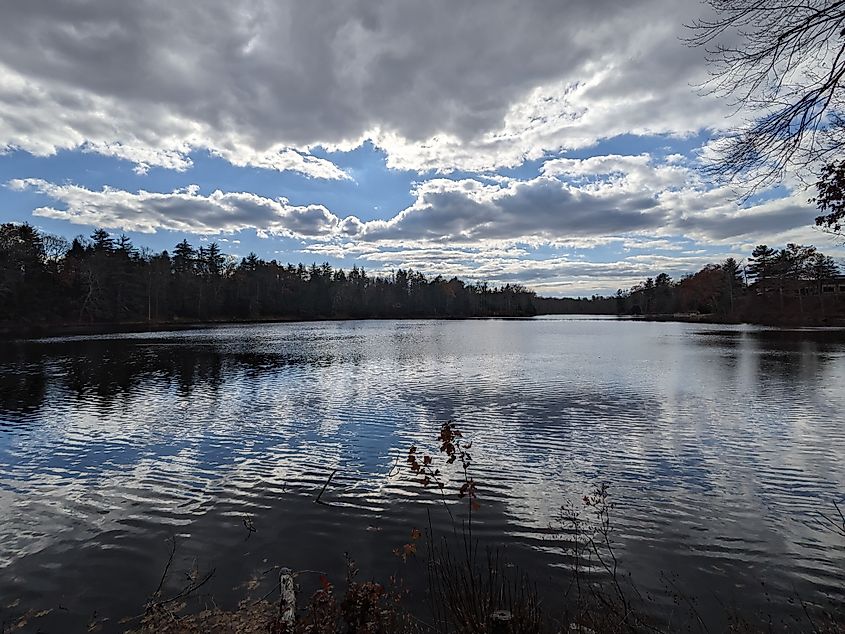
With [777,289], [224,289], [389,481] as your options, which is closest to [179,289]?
[224,289]

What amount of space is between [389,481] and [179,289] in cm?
9818

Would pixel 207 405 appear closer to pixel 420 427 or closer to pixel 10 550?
pixel 420 427

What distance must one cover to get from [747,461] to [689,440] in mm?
1866

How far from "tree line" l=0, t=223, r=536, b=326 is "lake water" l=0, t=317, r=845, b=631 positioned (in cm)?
5692

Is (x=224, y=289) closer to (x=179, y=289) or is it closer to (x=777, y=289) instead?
(x=179, y=289)

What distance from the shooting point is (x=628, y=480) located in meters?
9.70

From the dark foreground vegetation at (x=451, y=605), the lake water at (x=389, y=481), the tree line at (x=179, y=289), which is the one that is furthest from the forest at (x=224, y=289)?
the dark foreground vegetation at (x=451, y=605)

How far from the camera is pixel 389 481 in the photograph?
992 centimetres

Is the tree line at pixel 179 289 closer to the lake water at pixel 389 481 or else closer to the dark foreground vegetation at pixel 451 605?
the lake water at pixel 389 481

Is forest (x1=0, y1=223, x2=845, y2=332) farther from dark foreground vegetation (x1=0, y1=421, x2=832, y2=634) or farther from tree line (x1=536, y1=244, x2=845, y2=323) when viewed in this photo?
dark foreground vegetation (x1=0, y1=421, x2=832, y2=634)

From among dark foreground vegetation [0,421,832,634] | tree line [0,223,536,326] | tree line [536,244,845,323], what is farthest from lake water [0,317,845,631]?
tree line [536,244,845,323]

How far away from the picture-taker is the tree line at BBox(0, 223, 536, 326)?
6581cm

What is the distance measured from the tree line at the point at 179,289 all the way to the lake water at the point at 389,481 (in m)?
56.9

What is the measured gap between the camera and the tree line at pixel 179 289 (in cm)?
6581
